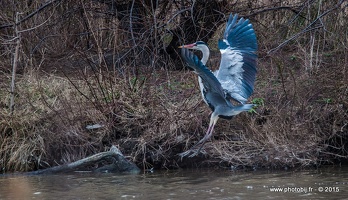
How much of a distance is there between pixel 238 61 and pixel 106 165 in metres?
1.95

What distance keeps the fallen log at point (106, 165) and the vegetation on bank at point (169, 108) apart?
0.20 meters

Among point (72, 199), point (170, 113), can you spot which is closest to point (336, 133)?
point (170, 113)

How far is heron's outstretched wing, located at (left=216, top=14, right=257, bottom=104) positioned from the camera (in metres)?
7.14

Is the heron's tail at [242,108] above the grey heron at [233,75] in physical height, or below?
below

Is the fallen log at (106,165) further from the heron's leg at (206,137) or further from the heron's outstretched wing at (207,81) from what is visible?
the heron's outstretched wing at (207,81)

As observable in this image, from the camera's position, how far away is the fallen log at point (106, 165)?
7.57 meters

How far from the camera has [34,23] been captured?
34.1ft

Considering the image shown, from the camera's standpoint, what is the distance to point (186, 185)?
6738mm

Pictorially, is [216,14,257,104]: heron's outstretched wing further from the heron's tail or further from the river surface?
the river surface

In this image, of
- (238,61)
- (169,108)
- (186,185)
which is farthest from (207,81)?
(169,108)

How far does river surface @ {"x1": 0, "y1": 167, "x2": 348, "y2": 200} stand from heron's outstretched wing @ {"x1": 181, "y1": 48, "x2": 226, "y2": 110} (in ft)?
2.73

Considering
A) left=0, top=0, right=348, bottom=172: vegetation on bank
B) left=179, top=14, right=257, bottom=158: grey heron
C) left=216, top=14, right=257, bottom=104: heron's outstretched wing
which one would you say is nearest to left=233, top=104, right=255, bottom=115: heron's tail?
left=179, top=14, right=257, bottom=158: grey heron

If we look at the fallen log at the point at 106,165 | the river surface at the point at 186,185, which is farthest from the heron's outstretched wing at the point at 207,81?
the fallen log at the point at 106,165

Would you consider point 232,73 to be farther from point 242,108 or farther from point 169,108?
point 169,108
